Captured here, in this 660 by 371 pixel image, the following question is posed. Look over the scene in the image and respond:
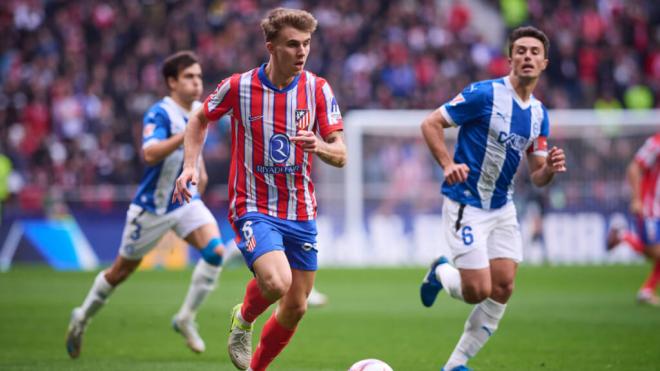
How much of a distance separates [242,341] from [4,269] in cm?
1486

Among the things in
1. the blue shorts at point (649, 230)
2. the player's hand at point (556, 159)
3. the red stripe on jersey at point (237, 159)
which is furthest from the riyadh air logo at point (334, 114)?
the blue shorts at point (649, 230)

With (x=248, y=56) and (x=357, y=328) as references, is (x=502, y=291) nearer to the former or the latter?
(x=357, y=328)

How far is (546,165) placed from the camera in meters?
7.72

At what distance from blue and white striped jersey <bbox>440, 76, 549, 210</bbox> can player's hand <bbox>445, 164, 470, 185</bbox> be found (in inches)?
19.7

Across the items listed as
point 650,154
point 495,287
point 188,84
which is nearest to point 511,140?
point 495,287

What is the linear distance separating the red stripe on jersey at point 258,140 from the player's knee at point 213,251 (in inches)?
108

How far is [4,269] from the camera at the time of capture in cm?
2023

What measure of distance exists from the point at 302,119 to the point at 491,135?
1.80 m

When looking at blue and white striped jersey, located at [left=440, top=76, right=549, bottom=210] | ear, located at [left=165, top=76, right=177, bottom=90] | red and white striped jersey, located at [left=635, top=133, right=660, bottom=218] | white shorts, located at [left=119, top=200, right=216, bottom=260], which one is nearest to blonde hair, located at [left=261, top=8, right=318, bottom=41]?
blue and white striped jersey, located at [left=440, top=76, right=549, bottom=210]

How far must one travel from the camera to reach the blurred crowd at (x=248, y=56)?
961 inches

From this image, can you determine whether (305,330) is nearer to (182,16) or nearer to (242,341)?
(242,341)

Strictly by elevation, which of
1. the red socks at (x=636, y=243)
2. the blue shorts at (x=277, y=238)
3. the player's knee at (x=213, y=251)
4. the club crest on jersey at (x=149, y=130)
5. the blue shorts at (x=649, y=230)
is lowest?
the red socks at (x=636, y=243)

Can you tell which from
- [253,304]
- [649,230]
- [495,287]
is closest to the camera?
[253,304]

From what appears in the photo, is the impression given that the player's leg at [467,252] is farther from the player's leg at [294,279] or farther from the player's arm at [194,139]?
the player's arm at [194,139]
